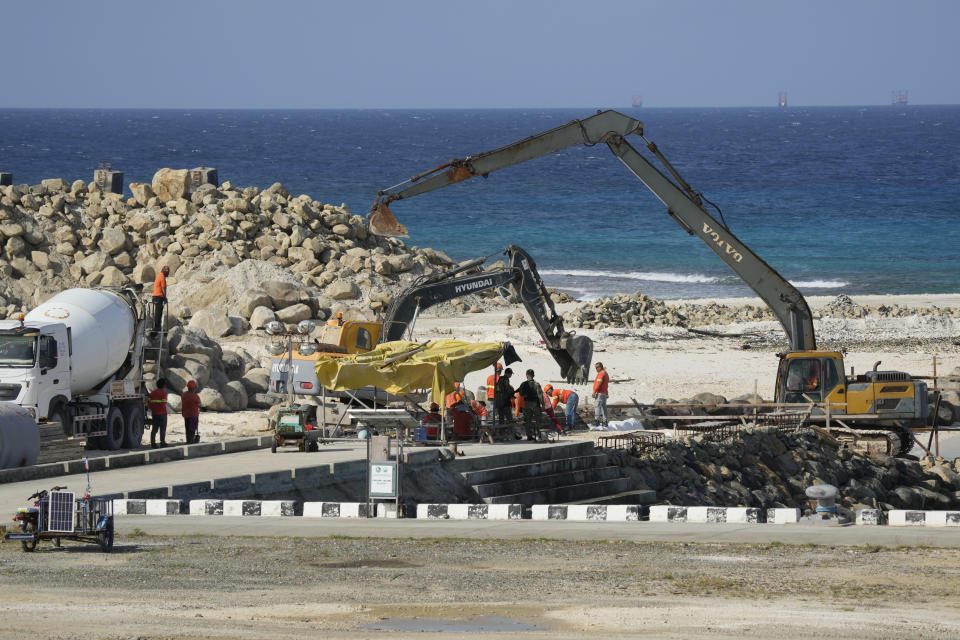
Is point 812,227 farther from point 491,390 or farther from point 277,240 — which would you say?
point 491,390

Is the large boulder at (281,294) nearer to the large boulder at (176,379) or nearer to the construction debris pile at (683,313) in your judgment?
the construction debris pile at (683,313)

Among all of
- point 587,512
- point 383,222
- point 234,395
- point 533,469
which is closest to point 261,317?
point 234,395

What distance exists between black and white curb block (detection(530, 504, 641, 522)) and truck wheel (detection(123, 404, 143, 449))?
910 cm

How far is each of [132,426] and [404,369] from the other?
4860mm

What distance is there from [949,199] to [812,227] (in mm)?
20958

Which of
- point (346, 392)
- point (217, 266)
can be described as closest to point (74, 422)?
point (346, 392)

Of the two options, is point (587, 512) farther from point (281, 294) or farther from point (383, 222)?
point (281, 294)

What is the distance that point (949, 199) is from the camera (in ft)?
347

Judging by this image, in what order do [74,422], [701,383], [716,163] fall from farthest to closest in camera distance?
[716,163]
[701,383]
[74,422]

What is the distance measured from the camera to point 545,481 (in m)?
24.4

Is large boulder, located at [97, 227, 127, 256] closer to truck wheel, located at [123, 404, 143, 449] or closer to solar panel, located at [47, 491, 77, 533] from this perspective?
truck wheel, located at [123, 404, 143, 449]

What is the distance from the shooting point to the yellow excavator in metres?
30.5

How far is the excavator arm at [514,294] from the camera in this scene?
3062 cm

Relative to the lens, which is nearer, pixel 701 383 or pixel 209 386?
pixel 209 386
